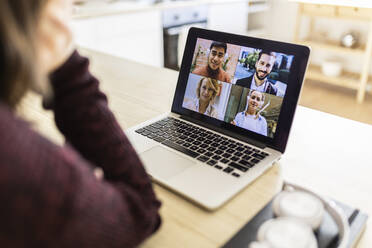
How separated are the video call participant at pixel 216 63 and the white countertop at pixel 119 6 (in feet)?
6.56

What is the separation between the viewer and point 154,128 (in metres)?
0.88

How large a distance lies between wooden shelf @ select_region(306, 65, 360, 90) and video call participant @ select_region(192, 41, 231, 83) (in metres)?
2.69

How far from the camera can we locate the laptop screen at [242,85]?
75 cm

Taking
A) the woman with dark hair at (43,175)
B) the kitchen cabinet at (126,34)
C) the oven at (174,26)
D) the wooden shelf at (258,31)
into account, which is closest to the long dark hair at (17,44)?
the woman with dark hair at (43,175)

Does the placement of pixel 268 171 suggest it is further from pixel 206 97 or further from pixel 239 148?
pixel 206 97

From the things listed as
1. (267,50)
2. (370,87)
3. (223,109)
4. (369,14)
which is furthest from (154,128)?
(370,87)

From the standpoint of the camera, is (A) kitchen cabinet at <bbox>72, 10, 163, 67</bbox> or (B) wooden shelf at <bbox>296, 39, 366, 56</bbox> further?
(B) wooden shelf at <bbox>296, 39, 366, 56</bbox>

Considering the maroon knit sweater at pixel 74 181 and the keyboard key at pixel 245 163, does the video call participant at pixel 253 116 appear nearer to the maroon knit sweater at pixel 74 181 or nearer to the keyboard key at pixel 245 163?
the keyboard key at pixel 245 163

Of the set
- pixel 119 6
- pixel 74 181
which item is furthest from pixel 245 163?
pixel 119 6

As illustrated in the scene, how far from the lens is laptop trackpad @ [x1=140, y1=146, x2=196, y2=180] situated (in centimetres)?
71

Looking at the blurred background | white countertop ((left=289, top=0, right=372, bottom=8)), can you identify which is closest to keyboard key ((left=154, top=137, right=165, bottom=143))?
the blurred background

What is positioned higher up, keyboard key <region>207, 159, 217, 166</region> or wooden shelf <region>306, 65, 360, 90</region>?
keyboard key <region>207, 159, 217, 166</region>

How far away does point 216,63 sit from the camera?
0.84m

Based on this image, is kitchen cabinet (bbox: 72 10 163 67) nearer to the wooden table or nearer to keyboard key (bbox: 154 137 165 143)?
the wooden table
